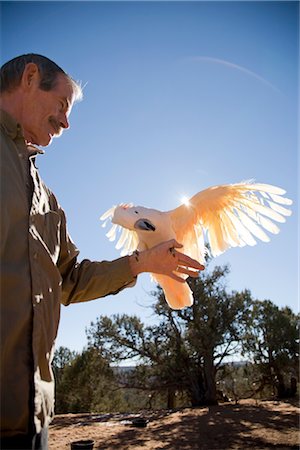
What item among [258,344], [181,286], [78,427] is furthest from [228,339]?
[181,286]

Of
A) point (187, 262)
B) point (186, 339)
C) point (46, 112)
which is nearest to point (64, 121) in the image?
point (46, 112)

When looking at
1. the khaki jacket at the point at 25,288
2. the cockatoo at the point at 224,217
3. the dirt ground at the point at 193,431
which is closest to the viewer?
the khaki jacket at the point at 25,288

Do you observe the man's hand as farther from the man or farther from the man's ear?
the man's ear

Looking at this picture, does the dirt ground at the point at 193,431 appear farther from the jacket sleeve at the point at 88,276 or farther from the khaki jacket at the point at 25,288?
the khaki jacket at the point at 25,288

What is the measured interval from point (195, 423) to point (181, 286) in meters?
7.69

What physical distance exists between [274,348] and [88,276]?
14.3m

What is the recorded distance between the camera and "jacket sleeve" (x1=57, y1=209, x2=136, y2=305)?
1.50 m

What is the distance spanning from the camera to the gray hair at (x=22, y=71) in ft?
4.64

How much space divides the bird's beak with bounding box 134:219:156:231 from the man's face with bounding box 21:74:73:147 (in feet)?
2.63

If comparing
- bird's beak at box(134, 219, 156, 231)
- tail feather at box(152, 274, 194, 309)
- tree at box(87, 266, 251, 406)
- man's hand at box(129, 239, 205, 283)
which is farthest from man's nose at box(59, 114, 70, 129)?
tree at box(87, 266, 251, 406)

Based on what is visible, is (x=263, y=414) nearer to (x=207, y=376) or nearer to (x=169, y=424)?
(x=169, y=424)

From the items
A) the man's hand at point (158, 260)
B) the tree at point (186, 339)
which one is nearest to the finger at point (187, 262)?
the man's hand at point (158, 260)

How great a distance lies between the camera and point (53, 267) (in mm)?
1214

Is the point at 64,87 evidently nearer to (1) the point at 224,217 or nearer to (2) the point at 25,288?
(2) the point at 25,288
